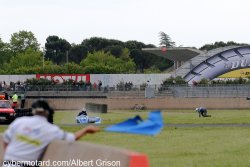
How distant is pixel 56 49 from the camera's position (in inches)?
7141

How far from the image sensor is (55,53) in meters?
180

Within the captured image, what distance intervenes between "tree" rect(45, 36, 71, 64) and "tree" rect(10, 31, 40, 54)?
34837mm

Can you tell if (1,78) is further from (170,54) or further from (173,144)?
(173,144)

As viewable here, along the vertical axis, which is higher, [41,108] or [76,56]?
[76,56]

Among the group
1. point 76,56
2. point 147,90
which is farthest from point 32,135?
point 76,56

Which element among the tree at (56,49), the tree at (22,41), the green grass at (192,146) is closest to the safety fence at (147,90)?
the green grass at (192,146)

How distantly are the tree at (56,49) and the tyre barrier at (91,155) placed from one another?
16645 cm

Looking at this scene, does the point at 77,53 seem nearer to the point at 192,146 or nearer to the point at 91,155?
the point at 192,146

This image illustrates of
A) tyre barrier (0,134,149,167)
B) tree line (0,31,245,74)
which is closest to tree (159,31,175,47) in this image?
tree line (0,31,245,74)

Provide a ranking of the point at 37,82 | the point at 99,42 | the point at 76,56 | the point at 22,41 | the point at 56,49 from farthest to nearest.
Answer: the point at 99,42 → the point at 56,49 → the point at 76,56 → the point at 22,41 → the point at 37,82

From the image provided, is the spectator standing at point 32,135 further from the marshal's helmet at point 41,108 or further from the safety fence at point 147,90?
the safety fence at point 147,90

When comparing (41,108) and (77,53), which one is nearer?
(41,108)

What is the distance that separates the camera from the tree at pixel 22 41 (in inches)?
5354

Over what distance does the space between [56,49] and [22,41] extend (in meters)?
43.3
